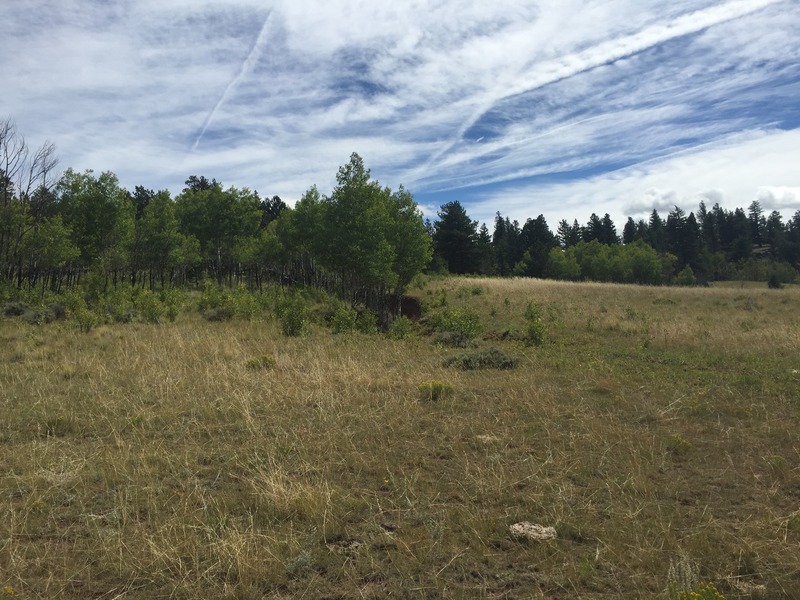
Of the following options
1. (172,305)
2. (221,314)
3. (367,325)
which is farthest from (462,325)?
(172,305)

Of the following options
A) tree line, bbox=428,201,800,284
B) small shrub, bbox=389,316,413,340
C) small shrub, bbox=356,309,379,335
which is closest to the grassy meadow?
small shrub, bbox=389,316,413,340

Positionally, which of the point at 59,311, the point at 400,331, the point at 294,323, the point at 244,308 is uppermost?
the point at 59,311

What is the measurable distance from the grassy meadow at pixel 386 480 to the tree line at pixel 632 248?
130ft

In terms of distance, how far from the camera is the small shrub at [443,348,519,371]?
10.6m

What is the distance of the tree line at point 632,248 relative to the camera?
2741 inches

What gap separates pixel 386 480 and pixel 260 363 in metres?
5.89

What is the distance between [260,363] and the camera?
10062 millimetres

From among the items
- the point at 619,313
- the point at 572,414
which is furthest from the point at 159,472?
the point at 619,313

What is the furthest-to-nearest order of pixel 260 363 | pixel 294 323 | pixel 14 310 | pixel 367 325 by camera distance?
pixel 367 325 → pixel 14 310 → pixel 294 323 → pixel 260 363

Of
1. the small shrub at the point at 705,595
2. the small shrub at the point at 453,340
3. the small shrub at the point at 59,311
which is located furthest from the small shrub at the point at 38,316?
the small shrub at the point at 705,595

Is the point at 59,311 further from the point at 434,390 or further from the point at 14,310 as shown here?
the point at 434,390

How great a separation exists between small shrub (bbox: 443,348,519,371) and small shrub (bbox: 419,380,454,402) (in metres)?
2.50

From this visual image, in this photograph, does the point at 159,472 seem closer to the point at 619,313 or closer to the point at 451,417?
the point at 451,417

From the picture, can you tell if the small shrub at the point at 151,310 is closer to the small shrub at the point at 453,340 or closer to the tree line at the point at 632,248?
the small shrub at the point at 453,340
